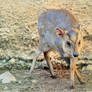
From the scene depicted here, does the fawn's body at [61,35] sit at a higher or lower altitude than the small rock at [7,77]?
higher

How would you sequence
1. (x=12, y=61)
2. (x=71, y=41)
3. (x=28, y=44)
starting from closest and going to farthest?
(x=71, y=41)
(x=12, y=61)
(x=28, y=44)

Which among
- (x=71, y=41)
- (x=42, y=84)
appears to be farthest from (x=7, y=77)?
(x=71, y=41)

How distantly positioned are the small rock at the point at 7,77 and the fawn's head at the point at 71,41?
155cm

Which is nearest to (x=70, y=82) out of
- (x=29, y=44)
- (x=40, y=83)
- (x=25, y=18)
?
(x=40, y=83)

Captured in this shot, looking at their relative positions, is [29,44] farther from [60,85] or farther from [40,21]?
[60,85]

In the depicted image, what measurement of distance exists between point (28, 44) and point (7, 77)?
175 cm

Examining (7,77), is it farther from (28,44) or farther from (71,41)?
(71,41)

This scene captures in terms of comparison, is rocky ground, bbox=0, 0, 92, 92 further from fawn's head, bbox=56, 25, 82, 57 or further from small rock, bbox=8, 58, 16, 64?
fawn's head, bbox=56, 25, 82, 57

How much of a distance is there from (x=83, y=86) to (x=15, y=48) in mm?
2716

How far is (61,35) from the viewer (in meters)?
6.30

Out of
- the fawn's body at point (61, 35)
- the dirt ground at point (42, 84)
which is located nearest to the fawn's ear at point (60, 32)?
the fawn's body at point (61, 35)

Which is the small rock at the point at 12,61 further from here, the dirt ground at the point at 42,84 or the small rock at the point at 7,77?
the small rock at the point at 7,77

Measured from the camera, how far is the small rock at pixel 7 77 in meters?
6.90

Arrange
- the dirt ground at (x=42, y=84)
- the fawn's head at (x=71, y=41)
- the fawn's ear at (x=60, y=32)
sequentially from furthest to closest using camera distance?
the dirt ground at (x=42, y=84), the fawn's ear at (x=60, y=32), the fawn's head at (x=71, y=41)
